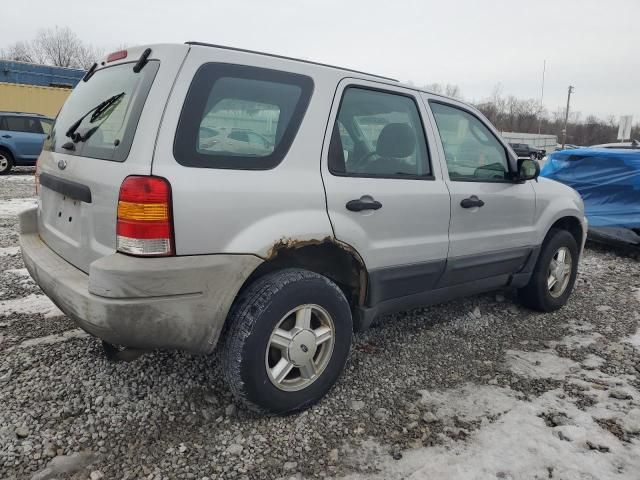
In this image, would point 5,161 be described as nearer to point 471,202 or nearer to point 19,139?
point 19,139

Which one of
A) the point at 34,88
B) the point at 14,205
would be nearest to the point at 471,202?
the point at 14,205

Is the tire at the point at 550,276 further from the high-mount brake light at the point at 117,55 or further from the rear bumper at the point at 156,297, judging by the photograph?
the high-mount brake light at the point at 117,55

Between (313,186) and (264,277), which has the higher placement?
(313,186)

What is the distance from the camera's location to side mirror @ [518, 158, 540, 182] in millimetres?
3590

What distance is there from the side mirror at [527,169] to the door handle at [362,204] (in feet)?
5.13

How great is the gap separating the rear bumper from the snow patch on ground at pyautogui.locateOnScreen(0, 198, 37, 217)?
625 cm

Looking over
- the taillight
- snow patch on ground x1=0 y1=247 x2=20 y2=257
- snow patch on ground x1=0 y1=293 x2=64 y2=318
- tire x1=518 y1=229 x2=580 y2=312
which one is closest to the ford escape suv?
the taillight

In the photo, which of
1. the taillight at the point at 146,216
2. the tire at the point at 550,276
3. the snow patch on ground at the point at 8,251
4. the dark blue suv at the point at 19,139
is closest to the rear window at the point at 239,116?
the taillight at the point at 146,216

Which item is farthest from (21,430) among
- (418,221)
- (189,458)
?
→ (418,221)

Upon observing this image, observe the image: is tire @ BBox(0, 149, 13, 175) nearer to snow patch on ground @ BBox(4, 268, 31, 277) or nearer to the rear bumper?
snow patch on ground @ BBox(4, 268, 31, 277)

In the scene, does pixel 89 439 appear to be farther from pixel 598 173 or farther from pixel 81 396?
pixel 598 173

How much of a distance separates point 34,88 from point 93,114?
22.5 meters

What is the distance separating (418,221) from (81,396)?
2192mm

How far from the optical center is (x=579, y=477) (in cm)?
215
